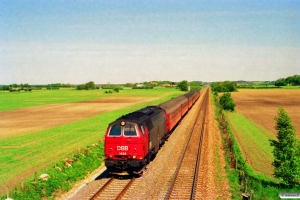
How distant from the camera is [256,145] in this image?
104 feet

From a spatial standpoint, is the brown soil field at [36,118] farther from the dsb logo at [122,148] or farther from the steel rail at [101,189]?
the dsb logo at [122,148]

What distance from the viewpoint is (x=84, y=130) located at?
39406mm

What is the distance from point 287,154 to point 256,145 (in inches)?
571

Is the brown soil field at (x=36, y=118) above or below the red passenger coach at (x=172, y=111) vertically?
below

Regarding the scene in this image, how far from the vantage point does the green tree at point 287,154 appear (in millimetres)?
17016

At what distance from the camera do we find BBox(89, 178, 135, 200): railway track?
599 inches

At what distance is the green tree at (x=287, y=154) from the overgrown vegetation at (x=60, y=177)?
12.4m

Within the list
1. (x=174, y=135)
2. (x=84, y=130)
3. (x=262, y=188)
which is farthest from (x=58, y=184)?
(x=84, y=130)

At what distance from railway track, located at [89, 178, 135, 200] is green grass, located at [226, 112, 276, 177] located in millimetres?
10960

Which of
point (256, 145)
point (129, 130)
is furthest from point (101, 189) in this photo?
point (256, 145)

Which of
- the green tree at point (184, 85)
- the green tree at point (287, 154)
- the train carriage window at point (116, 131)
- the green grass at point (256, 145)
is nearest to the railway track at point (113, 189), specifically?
the train carriage window at point (116, 131)

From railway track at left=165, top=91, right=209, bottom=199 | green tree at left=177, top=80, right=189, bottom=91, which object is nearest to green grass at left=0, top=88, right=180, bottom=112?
green tree at left=177, top=80, right=189, bottom=91

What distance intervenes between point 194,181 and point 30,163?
43.4 ft

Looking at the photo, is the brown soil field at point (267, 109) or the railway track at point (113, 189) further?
the brown soil field at point (267, 109)
